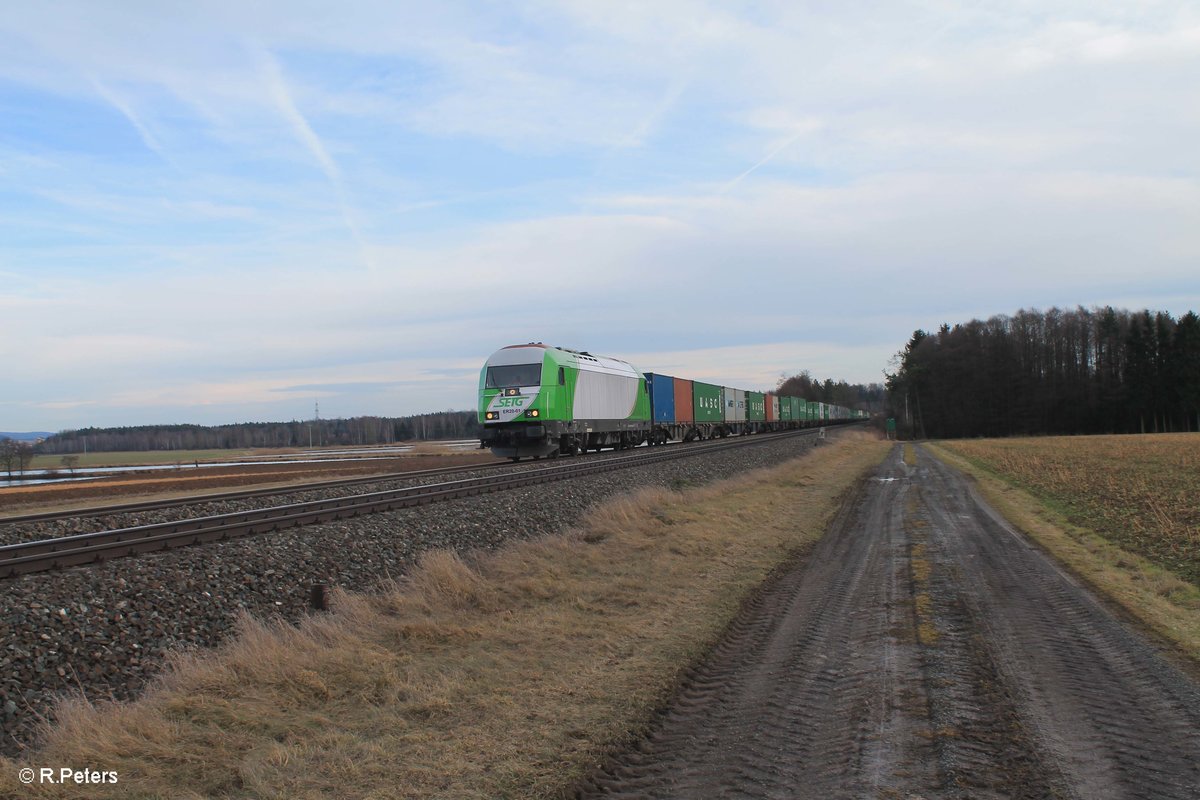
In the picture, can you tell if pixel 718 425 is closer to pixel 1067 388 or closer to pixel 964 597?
pixel 964 597

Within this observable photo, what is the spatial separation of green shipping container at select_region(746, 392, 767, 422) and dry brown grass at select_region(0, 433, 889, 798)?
178 ft

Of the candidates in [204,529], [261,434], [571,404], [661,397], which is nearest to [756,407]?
[661,397]

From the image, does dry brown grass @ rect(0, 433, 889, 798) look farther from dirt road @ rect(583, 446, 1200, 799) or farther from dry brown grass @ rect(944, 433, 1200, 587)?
dry brown grass @ rect(944, 433, 1200, 587)

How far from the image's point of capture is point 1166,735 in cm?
466

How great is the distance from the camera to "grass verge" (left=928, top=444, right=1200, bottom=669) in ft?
23.7

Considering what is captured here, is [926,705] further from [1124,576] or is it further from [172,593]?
[172,593]

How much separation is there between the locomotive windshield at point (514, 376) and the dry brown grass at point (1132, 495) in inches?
596

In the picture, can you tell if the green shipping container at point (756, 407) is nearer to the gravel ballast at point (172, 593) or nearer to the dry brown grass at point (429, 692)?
the gravel ballast at point (172, 593)

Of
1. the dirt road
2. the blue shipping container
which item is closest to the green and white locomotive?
the blue shipping container

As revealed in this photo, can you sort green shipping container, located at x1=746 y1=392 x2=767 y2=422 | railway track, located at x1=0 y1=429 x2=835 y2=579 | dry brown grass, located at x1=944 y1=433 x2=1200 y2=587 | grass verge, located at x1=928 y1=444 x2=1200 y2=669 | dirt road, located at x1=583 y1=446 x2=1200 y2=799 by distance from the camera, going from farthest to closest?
green shipping container, located at x1=746 y1=392 x2=767 y2=422 → dry brown grass, located at x1=944 y1=433 x2=1200 y2=587 → railway track, located at x1=0 y1=429 x2=835 y2=579 → grass verge, located at x1=928 y1=444 x2=1200 y2=669 → dirt road, located at x1=583 y1=446 x2=1200 y2=799

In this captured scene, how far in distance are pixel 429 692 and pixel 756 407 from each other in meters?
63.0

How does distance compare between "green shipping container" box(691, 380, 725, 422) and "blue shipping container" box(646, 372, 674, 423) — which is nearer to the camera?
"blue shipping container" box(646, 372, 674, 423)

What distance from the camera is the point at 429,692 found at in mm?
5945

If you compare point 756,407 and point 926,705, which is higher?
point 756,407
